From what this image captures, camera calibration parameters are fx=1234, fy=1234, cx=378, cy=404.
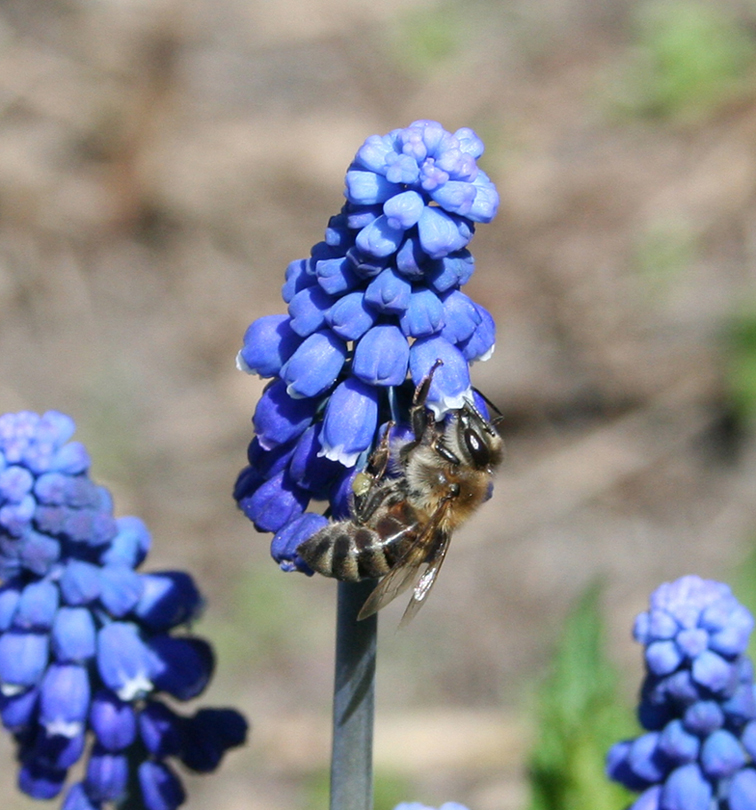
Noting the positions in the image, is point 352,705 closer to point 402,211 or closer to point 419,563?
point 419,563

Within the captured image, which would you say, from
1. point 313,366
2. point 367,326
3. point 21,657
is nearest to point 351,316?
point 367,326

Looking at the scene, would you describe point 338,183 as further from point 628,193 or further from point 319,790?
point 319,790

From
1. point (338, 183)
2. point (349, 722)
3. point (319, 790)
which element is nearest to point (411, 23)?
point (338, 183)

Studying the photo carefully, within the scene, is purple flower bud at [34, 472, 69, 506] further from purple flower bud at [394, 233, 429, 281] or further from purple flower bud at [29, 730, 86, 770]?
purple flower bud at [394, 233, 429, 281]

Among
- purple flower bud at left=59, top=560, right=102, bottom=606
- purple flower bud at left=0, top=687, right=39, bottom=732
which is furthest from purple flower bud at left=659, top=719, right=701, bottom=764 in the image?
purple flower bud at left=0, top=687, right=39, bottom=732

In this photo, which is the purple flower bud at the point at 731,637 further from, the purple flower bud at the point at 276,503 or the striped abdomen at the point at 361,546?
the purple flower bud at the point at 276,503

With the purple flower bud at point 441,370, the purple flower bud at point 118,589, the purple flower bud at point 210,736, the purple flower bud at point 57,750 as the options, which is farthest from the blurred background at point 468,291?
the purple flower bud at point 441,370
